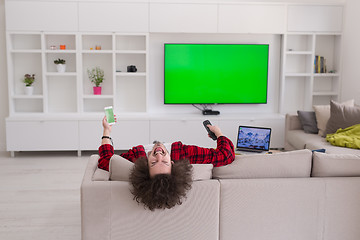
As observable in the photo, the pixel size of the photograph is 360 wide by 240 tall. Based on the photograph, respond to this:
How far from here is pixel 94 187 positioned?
94.9 inches

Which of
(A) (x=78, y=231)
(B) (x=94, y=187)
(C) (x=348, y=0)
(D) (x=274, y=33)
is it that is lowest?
(A) (x=78, y=231)

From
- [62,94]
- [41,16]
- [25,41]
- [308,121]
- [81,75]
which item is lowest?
[308,121]

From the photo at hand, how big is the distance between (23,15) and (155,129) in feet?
7.60

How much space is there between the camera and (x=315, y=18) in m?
5.96

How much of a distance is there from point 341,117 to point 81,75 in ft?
11.1

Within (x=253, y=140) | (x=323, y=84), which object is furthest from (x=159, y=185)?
(x=323, y=84)

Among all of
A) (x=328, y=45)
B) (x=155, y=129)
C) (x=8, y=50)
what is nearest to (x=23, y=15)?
(x=8, y=50)

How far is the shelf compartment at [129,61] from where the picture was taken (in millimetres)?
6035

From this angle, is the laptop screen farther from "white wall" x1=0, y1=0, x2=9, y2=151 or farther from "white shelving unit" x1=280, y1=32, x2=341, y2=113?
"white wall" x1=0, y1=0, x2=9, y2=151

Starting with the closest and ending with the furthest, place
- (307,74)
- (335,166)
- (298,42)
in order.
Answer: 1. (335,166)
2. (307,74)
3. (298,42)

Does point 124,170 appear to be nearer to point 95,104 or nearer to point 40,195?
point 40,195

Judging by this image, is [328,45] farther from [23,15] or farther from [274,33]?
[23,15]

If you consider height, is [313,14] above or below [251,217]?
above

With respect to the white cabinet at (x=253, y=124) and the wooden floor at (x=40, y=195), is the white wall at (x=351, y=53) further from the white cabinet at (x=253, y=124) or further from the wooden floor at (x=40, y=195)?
the wooden floor at (x=40, y=195)
